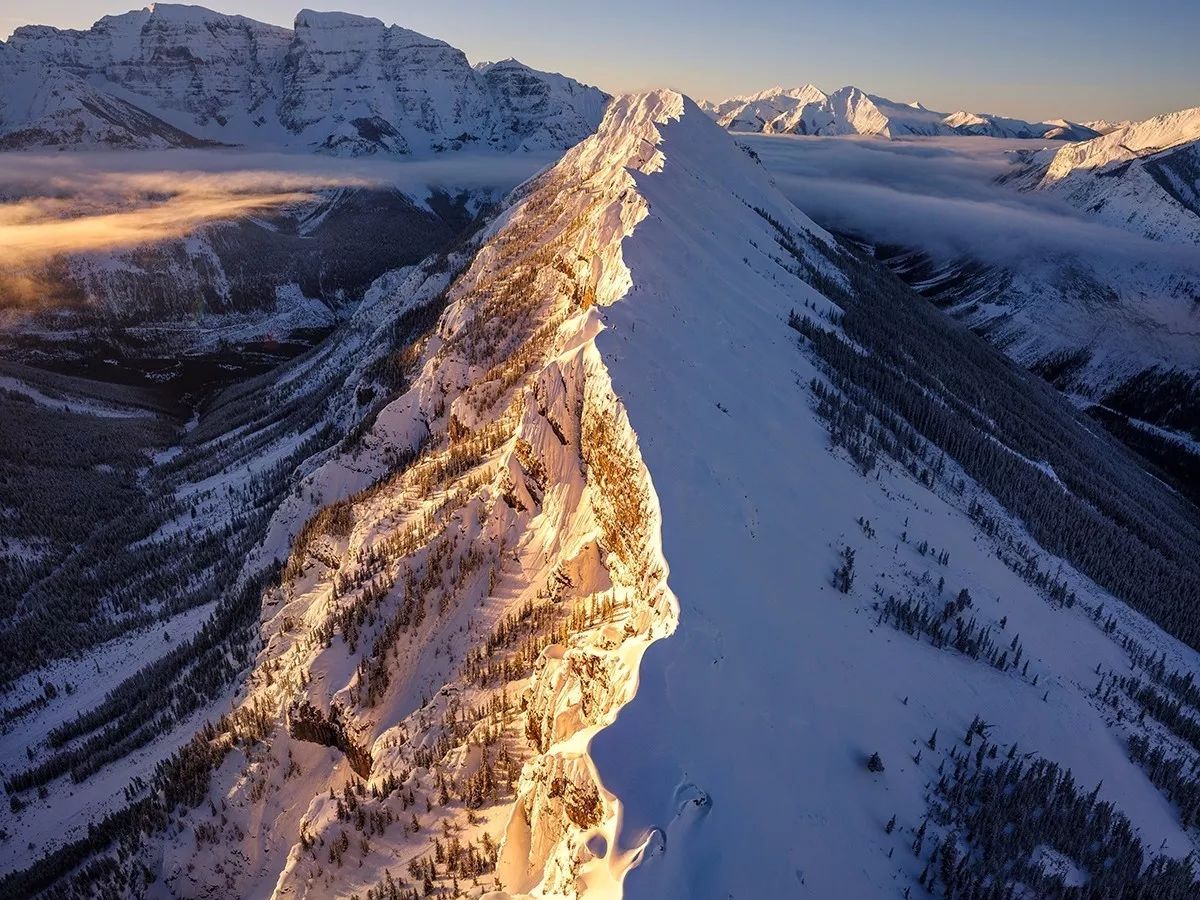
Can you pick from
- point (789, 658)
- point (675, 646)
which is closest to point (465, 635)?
point (675, 646)

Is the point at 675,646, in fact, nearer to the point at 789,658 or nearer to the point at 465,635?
the point at 789,658

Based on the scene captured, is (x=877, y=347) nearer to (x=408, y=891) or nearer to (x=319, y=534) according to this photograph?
(x=319, y=534)

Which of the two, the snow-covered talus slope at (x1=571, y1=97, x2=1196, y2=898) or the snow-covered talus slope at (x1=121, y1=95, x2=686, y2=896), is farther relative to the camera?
the snow-covered talus slope at (x1=121, y1=95, x2=686, y2=896)

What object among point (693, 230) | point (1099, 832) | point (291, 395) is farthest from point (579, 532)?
point (291, 395)

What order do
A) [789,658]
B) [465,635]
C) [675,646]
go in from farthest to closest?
[465,635]
[789,658]
[675,646]

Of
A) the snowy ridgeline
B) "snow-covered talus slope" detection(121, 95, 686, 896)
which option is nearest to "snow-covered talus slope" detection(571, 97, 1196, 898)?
the snowy ridgeline

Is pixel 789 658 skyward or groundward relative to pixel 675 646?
groundward

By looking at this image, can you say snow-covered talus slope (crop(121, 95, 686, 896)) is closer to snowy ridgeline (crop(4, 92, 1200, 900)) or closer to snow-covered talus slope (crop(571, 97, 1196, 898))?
snowy ridgeline (crop(4, 92, 1200, 900))

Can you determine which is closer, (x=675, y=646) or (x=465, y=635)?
(x=675, y=646)

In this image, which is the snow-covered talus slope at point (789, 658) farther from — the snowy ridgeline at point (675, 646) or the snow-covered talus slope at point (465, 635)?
the snow-covered talus slope at point (465, 635)
